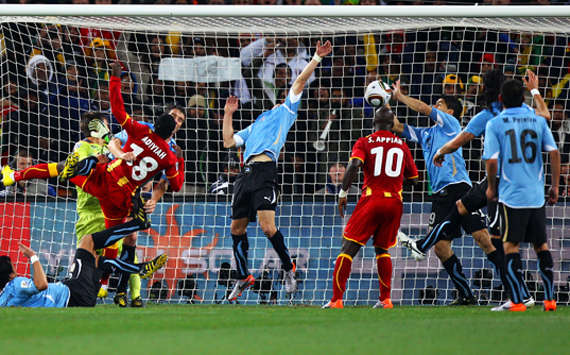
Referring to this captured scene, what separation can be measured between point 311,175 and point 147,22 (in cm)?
287

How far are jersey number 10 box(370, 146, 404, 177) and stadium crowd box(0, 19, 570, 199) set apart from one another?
300 cm

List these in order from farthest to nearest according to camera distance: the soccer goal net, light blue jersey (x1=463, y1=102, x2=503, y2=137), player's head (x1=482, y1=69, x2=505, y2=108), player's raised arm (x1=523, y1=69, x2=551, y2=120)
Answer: the soccer goal net < player's raised arm (x1=523, y1=69, x2=551, y2=120) < player's head (x1=482, y1=69, x2=505, y2=108) < light blue jersey (x1=463, y1=102, x2=503, y2=137)

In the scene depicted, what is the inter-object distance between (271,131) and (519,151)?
118 inches

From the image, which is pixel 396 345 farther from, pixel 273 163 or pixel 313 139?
pixel 313 139

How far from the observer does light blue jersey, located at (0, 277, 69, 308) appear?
7.91 meters

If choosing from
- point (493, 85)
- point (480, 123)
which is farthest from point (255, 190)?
point (493, 85)

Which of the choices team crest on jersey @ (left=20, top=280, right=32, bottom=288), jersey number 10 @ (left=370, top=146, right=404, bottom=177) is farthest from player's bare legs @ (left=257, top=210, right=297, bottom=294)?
team crest on jersey @ (left=20, top=280, right=32, bottom=288)

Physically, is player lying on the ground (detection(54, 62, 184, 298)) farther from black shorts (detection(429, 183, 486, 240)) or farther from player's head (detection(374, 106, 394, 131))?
black shorts (detection(429, 183, 486, 240))

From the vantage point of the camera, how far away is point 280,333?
509 cm

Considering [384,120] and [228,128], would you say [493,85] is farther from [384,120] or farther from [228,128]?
[228,128]

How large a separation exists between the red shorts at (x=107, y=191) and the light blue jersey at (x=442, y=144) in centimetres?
297

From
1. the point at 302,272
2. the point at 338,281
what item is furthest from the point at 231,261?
the point at 338,281

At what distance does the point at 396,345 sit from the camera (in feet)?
14.5

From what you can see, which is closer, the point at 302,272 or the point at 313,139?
the point at 302,272
